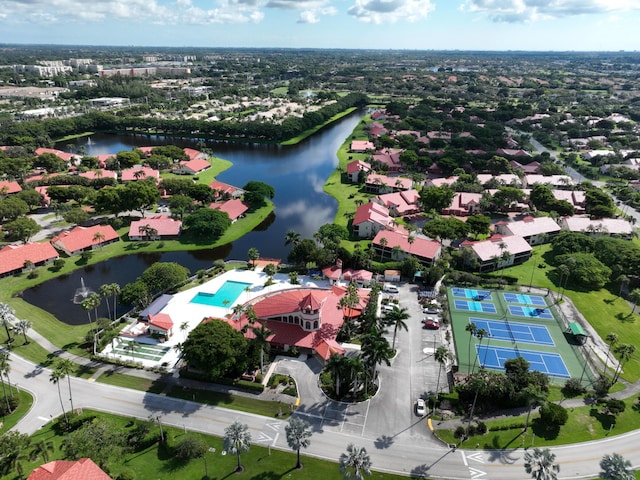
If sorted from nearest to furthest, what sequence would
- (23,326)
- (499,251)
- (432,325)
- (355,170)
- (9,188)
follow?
(23,326), (432,325), (499,251), (9,188), (355,170)

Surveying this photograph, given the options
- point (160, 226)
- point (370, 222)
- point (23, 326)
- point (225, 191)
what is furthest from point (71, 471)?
point (225, 191)

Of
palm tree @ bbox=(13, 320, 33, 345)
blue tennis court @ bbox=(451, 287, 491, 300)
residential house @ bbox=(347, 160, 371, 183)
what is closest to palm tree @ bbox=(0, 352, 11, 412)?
palm tree @ bbox=(13, 320, 33, 345)

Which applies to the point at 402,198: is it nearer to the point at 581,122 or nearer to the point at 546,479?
the point at 546,479

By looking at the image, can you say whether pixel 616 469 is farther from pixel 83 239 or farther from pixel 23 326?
pixel 83 239

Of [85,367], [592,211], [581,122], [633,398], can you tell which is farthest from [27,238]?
[581,122]

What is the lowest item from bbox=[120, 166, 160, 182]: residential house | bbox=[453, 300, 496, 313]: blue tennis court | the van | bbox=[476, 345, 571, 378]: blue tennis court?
bbox=[476, 345, 571, 378]: blue tennis court

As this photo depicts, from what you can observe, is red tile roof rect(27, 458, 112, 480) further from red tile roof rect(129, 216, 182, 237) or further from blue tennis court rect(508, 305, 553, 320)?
red tile roof rect(129, 216, 182, 237)

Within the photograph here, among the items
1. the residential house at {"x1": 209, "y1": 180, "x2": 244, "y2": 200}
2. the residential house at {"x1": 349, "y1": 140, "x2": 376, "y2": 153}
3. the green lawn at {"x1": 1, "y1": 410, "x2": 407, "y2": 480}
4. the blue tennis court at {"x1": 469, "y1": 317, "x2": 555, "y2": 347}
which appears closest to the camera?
the green lawn at {"x1": 1, "y1": 410, "x2": 407, "y2": 480}
